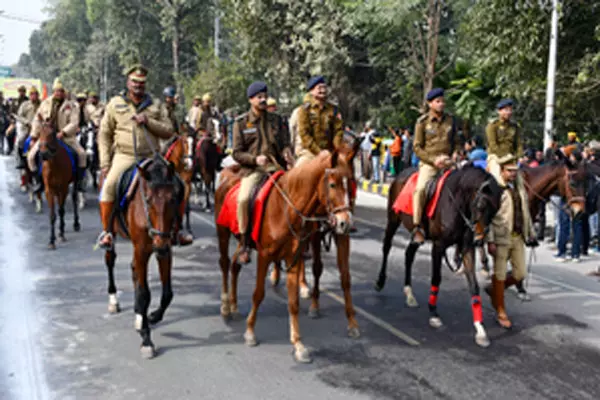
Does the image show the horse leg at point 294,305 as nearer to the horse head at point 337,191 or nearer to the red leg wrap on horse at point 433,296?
the horse head at point 337,191

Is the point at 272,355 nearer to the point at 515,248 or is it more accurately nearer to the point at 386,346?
the point at 386,346

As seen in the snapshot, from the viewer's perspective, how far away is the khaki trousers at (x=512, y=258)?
27.5 ft

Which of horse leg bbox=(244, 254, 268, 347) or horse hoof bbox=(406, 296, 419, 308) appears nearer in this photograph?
horse leg bbox=(244, 254, 268, 347)

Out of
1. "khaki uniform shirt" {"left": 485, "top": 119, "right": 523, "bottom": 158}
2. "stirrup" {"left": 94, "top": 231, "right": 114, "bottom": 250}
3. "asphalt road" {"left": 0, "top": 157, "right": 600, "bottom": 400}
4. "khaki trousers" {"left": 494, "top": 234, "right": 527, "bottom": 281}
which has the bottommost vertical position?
"asphalt road" {"left": 0, "top": 157, "right": 600, "bottom": 400}

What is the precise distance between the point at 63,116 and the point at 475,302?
10094mm

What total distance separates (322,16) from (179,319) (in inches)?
847

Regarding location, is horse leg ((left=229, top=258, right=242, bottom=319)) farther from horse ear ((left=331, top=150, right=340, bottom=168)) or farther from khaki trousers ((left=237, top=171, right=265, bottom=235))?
horse ear ((left=331, top=150, right=340, bottom=168))

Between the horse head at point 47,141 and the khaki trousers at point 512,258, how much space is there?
30.5ft

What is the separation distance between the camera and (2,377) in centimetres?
635

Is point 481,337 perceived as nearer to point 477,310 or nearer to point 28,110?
point 477,310

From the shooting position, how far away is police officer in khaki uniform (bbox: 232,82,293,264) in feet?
25.0

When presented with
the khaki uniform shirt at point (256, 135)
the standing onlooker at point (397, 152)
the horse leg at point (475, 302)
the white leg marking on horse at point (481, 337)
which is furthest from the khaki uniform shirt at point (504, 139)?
the standing onlooker at point (397, 152)

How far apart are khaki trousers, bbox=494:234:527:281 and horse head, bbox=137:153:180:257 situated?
429 cm

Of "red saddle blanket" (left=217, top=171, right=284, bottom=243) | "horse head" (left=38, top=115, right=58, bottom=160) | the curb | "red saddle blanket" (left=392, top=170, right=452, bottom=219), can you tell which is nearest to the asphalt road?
"red saddle blanket" (left=217, top=171, right=284, bottom=243)
